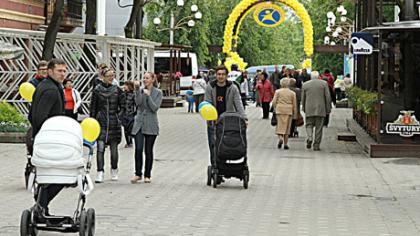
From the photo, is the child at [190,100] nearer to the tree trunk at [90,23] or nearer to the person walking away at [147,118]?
the tree trunk at [90,23]

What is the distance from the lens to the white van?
176 feet

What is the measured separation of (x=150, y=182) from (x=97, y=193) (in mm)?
1631

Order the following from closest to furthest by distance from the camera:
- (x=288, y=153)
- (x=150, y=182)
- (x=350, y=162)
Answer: (x=150, y=182)
(x=350, y=162)
(x=288, y=153)

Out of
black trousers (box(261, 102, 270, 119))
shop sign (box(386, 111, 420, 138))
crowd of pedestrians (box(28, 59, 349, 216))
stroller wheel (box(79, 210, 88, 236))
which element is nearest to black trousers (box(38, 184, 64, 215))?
crowd of pedestrians (box(28, 59, 349, 216))

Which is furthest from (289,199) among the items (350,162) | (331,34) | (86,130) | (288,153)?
(331,34)

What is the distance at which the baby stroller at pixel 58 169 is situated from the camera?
9203mm

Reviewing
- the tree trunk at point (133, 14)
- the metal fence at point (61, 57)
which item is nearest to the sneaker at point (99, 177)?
the metal fence at point (61, 57)

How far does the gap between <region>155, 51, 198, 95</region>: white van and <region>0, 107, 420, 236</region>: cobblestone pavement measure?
3185 cm

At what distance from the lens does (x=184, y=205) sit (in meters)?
12.9

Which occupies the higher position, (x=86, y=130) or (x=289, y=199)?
(x=86, y=130)

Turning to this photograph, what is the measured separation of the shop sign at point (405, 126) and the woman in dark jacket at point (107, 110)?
7631 millimetres

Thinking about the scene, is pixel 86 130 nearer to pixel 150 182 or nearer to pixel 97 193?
pixel 97 193

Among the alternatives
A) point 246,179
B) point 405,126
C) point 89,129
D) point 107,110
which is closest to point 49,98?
point 89,129

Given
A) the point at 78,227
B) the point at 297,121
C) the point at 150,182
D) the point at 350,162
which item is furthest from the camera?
the point at 297,121
